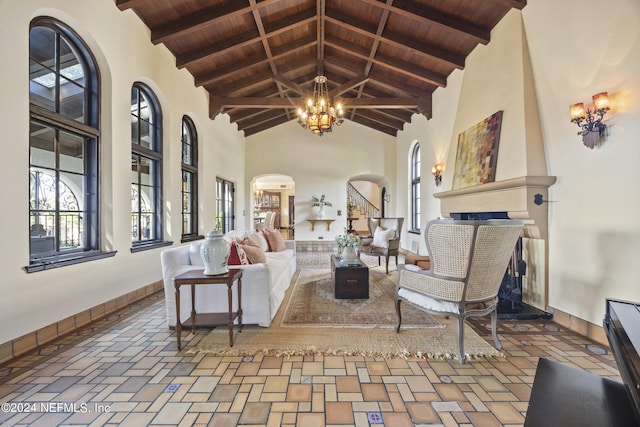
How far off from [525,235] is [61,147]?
529 centimetres

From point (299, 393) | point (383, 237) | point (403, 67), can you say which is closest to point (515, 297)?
point (383, 237)

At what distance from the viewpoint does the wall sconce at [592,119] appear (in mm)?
2357

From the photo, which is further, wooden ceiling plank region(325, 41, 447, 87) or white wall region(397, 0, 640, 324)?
wooden ceiling plank region(325, 41, 447, 87)

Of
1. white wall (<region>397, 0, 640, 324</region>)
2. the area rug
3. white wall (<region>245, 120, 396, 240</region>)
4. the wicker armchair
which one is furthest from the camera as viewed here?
white wall (<region>245, 120, 396, 240</region>)

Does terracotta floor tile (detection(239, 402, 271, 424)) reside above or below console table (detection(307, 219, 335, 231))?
below

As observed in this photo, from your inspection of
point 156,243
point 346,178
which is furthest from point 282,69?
point 156,243

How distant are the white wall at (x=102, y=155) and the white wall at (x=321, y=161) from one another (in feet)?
10.9

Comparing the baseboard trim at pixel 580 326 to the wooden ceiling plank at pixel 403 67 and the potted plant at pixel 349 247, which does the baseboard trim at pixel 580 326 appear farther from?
the wooden ceiling plank at pixel 403 67

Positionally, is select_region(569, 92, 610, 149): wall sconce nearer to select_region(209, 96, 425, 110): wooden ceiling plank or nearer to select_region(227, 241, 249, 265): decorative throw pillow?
select_region(227, 241, 249, 265): decorative throw pillow

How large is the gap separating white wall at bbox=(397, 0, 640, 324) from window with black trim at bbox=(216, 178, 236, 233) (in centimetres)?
603


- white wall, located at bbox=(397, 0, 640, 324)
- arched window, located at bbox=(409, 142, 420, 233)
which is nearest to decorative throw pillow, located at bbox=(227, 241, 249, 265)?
white wall, located at bbox=(397, 0, 640, 324)

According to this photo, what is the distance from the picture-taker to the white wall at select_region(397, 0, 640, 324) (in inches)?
88.8

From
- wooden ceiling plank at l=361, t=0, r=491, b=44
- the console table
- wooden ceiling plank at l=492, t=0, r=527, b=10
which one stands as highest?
wooden ceiling plank at l=361, t=0, r=491, b=44

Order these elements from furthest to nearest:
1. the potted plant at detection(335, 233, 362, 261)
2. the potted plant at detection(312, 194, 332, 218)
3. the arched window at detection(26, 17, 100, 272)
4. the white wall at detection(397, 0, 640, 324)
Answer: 1. the potted plant at detection(312, 194, 332, 218)
2. the potted plant at detection(335, 233, 362, 261)
3. the arched window at detection(26, 17, 100, 272)
4. the white wall at detection(397, 0, 640, 324)
